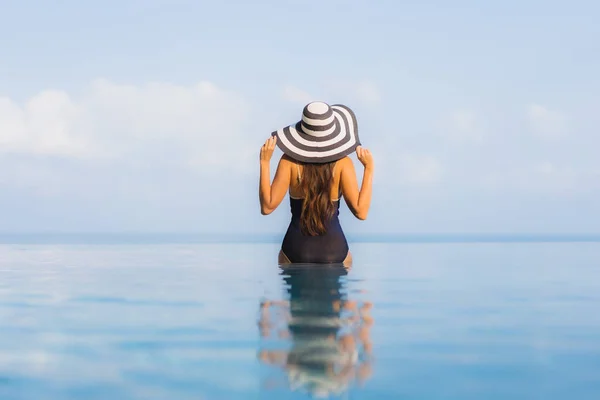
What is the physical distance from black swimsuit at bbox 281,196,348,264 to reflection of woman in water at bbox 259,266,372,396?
0.99 meters

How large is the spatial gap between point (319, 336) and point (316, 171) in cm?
363

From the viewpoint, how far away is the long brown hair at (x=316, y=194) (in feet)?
26.5

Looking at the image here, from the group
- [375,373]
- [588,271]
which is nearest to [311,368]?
[375,373]

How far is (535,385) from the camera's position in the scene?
3572mm

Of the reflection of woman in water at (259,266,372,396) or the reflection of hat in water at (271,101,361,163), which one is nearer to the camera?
the reflection of woman in water at (259,266,372,396)

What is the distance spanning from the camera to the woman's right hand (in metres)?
8.06

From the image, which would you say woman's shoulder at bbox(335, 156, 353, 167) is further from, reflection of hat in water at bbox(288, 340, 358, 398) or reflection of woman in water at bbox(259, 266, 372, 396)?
reflection of hat in water at bbox(288, 340, 358, 398)

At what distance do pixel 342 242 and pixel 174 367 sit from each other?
4795mm

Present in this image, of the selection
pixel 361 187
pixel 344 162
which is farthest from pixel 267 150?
pixel 361 187

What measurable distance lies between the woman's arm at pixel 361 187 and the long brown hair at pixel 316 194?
0.52 feet

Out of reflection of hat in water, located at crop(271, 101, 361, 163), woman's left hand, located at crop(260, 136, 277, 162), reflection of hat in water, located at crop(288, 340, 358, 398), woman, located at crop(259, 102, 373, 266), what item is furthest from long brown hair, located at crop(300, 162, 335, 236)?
reflection of hat in water, located at crop(288, 340, 358, 398)

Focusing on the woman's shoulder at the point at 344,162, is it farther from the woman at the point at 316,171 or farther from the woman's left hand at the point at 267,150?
the woman's left hand at the point at 267,150

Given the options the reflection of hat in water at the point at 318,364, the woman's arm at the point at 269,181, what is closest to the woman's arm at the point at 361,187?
the woman's arm at the point at 269,181

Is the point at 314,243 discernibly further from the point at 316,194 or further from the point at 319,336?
the point at 319,336
